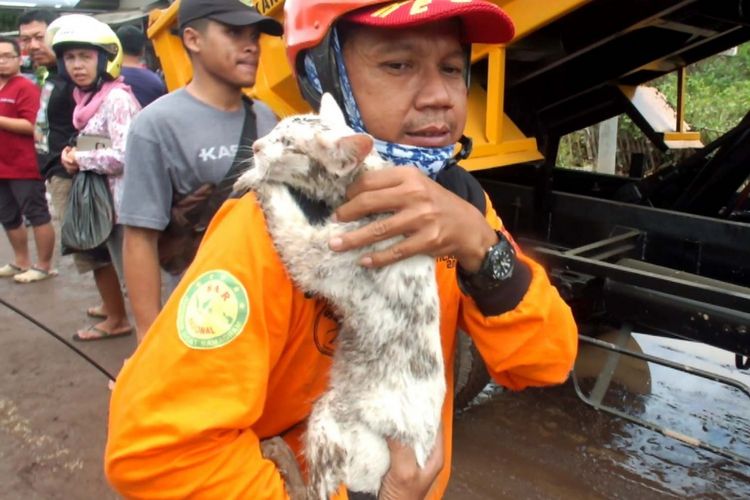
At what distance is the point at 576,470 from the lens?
10.8 ft

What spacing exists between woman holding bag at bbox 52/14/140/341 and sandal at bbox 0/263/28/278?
2.85 m

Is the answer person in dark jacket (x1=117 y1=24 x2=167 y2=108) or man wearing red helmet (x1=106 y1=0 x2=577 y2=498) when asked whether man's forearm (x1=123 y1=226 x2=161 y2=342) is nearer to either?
man wearing red helmet (x1=106 y1=0 x2=577 y2=498)

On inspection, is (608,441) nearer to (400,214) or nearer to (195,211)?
(195,211)

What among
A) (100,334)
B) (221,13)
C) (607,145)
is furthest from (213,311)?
(607,145)

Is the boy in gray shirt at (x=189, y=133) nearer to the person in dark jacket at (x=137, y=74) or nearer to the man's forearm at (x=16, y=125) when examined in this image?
the person in dark jacket at (x=137, y=74)

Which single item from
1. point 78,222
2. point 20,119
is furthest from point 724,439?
point 20,119

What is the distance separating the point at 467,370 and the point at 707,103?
8884 mm

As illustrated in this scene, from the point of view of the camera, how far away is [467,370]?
3.43 m

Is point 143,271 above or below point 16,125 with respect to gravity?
below

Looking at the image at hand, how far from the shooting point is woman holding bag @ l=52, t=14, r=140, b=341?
145 inches

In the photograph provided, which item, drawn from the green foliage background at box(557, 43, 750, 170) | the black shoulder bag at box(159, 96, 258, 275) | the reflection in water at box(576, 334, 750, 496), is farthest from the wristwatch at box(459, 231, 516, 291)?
the green foliage background at box(557, 43, 750, 170)

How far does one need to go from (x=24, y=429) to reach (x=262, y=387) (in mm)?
3170

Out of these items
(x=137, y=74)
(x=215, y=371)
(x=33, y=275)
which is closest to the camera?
(x=215, y=371)

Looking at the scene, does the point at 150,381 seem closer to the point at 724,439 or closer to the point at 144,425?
the point at 144,425
